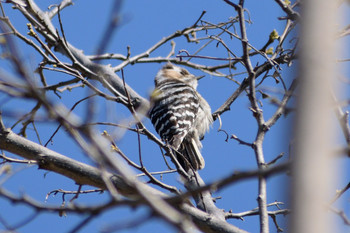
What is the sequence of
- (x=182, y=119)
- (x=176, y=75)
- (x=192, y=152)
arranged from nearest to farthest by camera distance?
(x=192, y=152) < (x=182, y=119) < (x=176, y=75)

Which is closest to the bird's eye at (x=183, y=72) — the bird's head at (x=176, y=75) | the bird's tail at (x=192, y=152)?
the bird's head at (x=176, y=75)

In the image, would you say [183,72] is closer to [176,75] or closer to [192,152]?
[176,75]

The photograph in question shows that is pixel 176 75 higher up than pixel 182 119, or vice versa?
pixel 176 75

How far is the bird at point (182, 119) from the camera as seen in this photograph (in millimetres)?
5660

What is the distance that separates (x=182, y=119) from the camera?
5941mm

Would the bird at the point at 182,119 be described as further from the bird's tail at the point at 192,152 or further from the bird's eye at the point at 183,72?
the bird's eye at the point at 183,72

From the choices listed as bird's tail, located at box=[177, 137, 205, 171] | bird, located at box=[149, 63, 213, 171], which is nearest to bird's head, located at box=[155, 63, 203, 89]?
bird, located at box=[149, 63, 213, 171]

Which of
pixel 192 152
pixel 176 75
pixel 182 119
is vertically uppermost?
pixel 176 75

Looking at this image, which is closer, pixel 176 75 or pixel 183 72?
pixel 176 75

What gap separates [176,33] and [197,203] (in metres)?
2.45

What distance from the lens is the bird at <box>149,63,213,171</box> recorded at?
18.6 feet

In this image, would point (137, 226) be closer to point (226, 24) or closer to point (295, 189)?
point (295, 189)

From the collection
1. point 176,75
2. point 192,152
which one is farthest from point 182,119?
point 176,75

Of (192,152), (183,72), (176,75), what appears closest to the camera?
(192,152)
